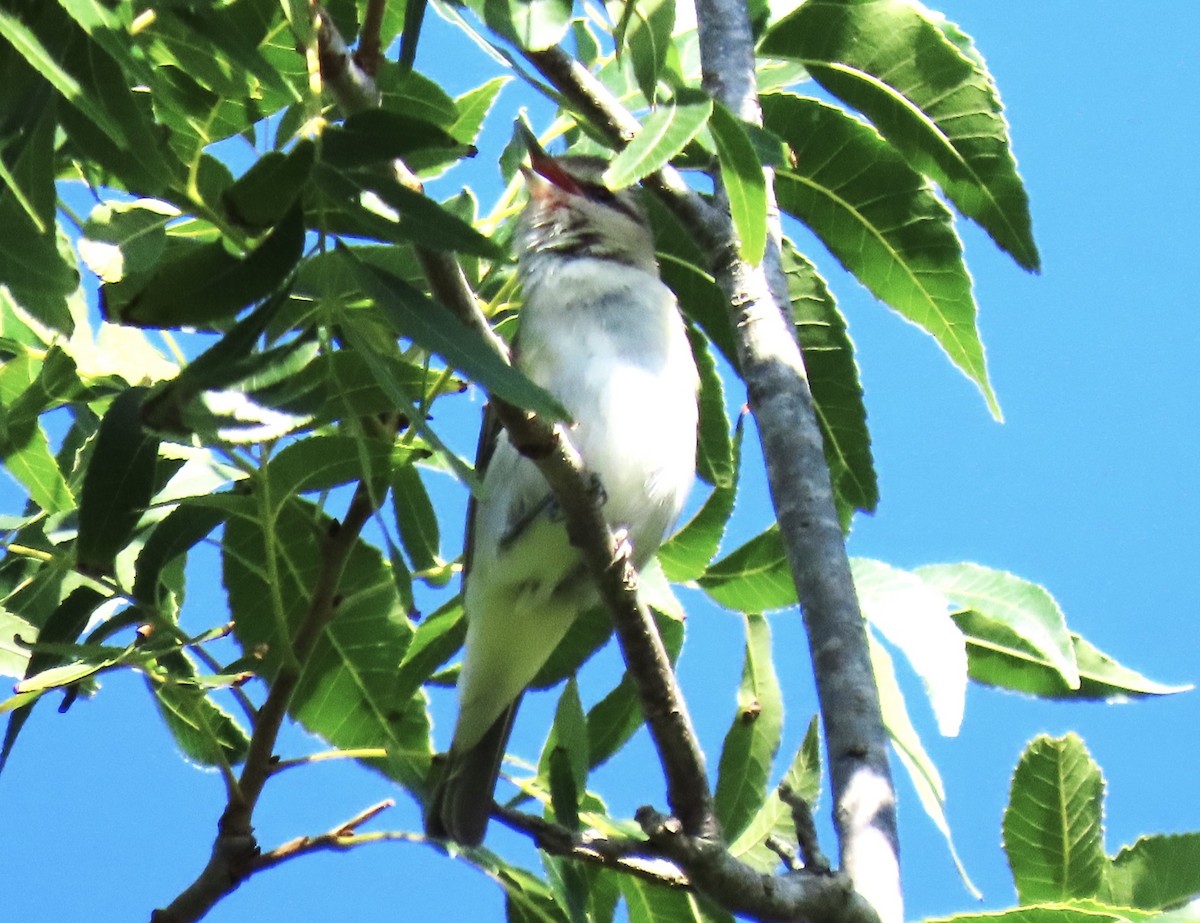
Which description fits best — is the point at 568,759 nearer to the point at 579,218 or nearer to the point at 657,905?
the point at 657,905

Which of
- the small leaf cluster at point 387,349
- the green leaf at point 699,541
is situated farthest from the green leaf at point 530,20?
the green leaf at point 699,541

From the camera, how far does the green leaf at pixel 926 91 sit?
2.28 meters

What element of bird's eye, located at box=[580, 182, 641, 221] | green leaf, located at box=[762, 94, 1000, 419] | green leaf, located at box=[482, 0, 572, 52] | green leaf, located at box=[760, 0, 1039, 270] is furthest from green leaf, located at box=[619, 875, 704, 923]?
bird's eye, located at box=[580, 182, 641, 221]

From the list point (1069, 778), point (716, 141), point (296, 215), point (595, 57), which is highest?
point (595, 57)

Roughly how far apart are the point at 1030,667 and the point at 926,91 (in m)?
0.88

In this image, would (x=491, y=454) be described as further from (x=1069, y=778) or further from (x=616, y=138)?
(x=1069, y=778)

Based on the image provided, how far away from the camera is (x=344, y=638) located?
2.46 metres

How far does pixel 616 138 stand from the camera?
6.92 feet

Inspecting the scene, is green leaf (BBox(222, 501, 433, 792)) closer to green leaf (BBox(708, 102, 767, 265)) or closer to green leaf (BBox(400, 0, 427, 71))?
green leaf (BBox(400, 0, 427, 71))

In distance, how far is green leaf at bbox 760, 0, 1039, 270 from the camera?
7.48 feet

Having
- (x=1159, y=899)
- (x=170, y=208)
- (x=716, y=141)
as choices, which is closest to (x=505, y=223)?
(x=170, y=208)

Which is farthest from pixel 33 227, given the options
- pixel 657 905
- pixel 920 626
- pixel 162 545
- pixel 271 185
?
pixel 657 905

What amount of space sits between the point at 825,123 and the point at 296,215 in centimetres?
119

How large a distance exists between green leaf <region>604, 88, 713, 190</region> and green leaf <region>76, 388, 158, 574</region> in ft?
2.14
